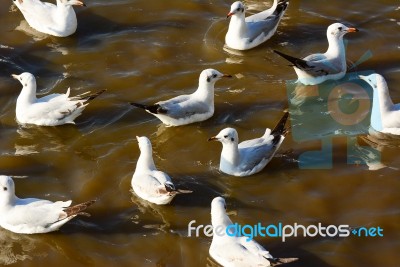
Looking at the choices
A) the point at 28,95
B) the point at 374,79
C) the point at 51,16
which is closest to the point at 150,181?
the point at 28,95

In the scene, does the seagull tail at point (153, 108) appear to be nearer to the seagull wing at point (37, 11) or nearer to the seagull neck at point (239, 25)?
the seagull neck at point (239, 25)

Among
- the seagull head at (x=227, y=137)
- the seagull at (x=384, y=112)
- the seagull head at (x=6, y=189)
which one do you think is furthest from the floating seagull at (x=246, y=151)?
the seagull head at (x=6, y=189)

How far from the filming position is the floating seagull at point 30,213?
927cm

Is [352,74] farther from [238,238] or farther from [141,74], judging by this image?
[238,238]

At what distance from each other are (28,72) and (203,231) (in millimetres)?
4418

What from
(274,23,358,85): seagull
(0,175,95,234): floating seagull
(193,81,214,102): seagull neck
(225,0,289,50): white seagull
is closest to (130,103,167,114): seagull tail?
(193,81,214,102): seagull neck

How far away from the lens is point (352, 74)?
1230 cm

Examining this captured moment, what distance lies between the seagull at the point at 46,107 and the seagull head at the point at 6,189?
1.89 metres

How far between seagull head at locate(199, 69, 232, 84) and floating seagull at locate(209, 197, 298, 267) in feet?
8.49

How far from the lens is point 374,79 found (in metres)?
11.1

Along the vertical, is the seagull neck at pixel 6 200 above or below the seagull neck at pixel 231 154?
below

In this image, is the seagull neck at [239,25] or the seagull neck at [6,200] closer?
the seagull neck at [6,200]

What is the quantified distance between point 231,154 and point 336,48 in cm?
307

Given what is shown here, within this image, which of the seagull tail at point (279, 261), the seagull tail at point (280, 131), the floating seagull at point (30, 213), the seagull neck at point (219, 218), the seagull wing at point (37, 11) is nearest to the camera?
the seagull tail at point (279, 261)
